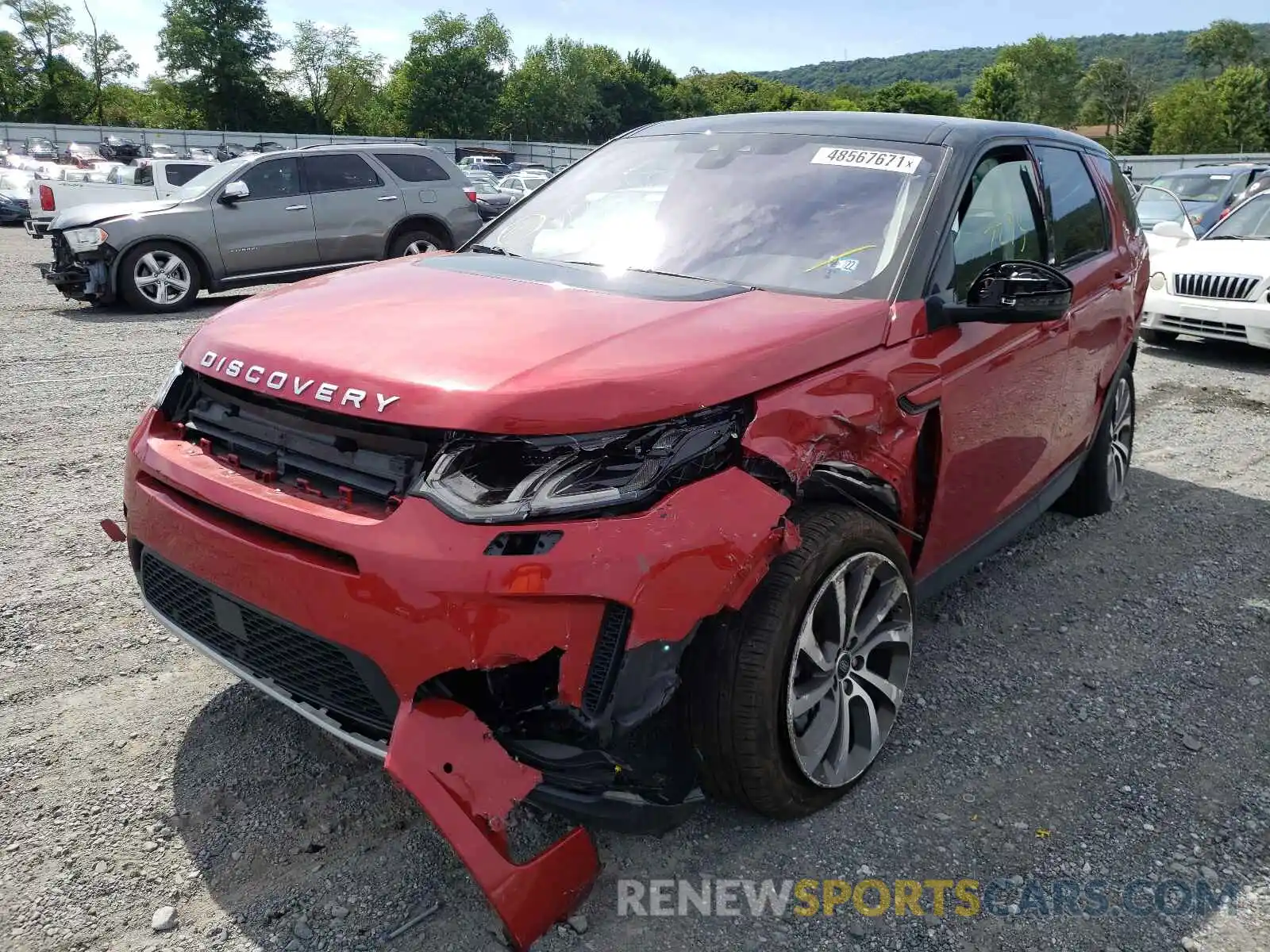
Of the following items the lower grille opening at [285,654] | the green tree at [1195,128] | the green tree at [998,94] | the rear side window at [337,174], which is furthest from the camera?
the green tree at [998,94]

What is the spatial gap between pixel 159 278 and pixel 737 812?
10.0m

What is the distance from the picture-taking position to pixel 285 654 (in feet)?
7.41

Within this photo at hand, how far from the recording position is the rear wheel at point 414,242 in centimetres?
1191

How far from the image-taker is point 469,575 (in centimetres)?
197

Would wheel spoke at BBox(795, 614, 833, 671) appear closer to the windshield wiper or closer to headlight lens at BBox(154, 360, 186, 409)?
the windshield wiper

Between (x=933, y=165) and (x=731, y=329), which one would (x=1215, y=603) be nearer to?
(x=933, y=165)

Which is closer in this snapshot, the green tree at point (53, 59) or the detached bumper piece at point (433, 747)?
the detached bumper piece at point (433, 747)

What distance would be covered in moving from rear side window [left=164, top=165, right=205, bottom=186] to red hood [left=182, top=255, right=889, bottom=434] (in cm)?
1511

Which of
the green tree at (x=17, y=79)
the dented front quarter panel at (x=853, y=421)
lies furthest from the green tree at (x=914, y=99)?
the dented front quarter panel at (x=853, y=421)

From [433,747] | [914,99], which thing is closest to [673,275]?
[433,747]

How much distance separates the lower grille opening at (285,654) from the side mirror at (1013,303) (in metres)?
1.86

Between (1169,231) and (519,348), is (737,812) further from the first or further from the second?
(1169,231)

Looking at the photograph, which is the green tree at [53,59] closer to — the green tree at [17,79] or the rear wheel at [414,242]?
the green tree at [17,79]

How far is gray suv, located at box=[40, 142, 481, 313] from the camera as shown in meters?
10.3
